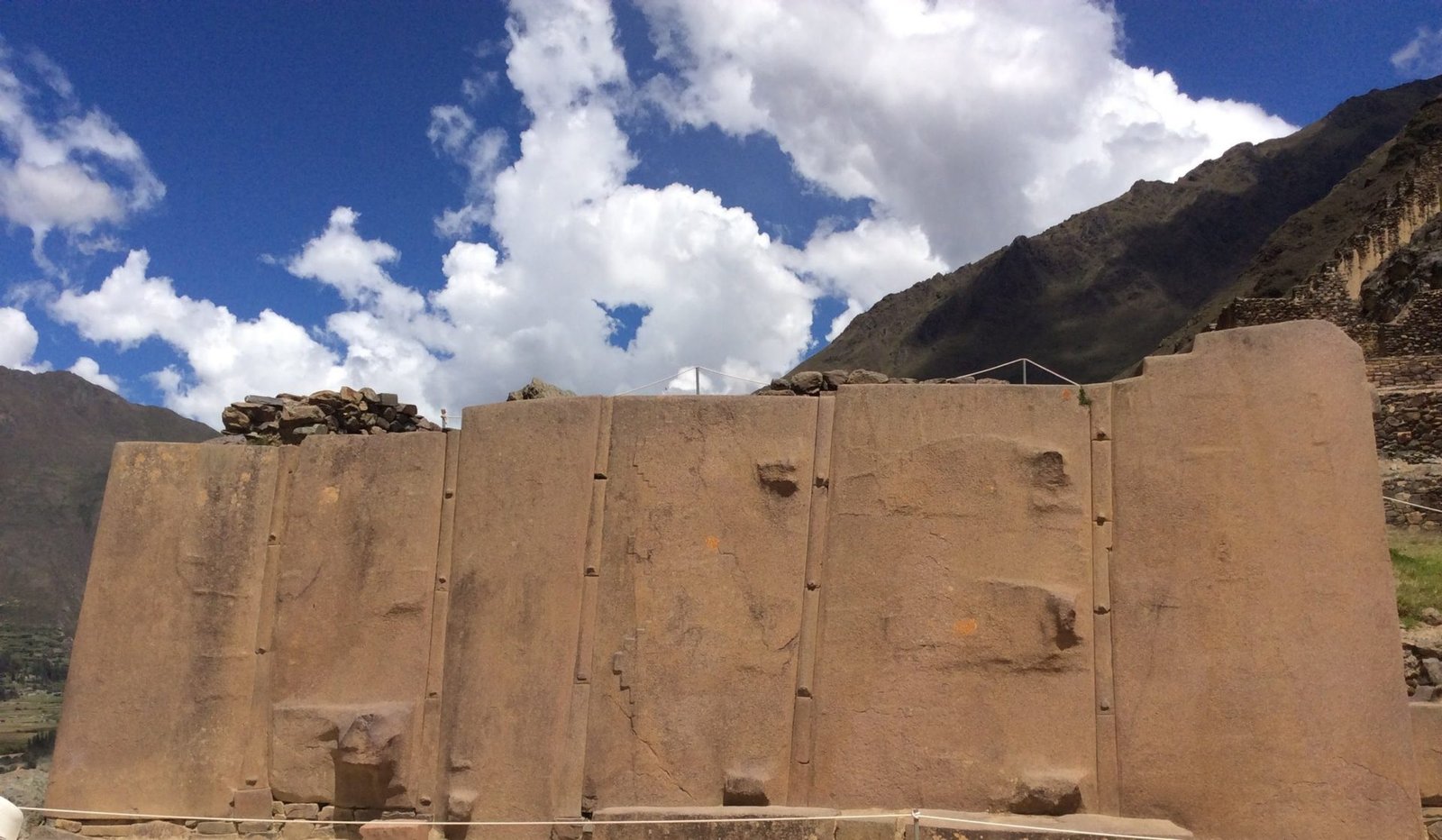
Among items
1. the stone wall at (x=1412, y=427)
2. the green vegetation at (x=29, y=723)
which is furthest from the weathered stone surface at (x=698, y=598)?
the green vegetation at (x=29, y=723)

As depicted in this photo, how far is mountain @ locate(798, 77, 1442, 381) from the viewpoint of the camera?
173 feet

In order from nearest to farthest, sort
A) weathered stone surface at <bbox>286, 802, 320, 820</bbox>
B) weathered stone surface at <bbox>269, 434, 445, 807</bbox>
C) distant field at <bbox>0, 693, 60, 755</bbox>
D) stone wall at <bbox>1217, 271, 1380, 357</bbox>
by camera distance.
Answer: weathered stone surface at <bbox>269, 434, 445, 807</bbox>
weathered stone surface at <bbox>286, 802, 320, 820</bbox>
stone wall at <bbox>1217, 271, 1380, 357</bbox>
distant field at <bbox>0, 693, 60, 755</bbox>

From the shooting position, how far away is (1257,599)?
517 cm

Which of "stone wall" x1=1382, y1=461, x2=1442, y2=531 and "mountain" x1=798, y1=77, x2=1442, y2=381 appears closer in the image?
"stone wall" x1=1382, y1=461, x2=1442, y2=531

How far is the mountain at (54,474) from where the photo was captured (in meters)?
75.1

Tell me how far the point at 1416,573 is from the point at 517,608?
8548mm

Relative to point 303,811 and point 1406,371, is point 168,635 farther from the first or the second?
point 1406,371

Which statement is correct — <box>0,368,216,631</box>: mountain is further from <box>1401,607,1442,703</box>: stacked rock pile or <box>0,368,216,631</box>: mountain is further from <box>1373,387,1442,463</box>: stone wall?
<box>1401,607,1442,703</box>: stacked rock pile

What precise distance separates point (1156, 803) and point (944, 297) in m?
56.7

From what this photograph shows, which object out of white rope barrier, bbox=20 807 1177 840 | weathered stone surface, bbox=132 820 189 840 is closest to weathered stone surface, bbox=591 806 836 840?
white rope barrier, bbox=20 807 1177 840

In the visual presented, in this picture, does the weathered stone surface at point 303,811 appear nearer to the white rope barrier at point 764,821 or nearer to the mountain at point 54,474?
the white rope barrier at point 764,821

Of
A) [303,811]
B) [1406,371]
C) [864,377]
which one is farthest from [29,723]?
[1406,371]

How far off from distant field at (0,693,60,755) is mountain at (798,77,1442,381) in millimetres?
36306

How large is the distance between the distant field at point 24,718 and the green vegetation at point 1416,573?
38.1 m
